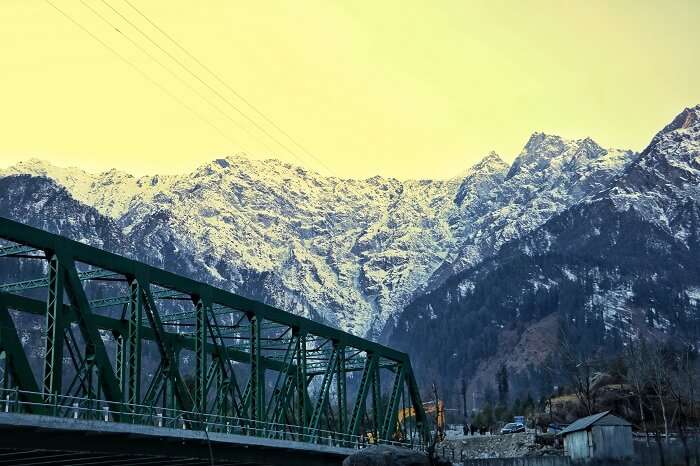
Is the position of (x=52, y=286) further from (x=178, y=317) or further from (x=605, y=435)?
(x=605, y=435)

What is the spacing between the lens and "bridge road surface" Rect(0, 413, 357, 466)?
49219mm

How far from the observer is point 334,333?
89.8 m

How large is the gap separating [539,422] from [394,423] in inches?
3367

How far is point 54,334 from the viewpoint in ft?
179

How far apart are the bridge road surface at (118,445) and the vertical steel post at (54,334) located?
303 cm

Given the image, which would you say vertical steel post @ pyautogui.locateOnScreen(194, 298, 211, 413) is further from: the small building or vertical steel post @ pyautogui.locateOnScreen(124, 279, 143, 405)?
the small building

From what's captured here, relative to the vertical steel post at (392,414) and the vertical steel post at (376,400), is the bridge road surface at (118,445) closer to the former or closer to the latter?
the vertical steel post at (376,400)

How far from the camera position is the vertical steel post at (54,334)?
53812mm

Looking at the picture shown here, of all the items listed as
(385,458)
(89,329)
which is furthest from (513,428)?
(89,329)

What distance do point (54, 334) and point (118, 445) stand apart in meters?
6.85

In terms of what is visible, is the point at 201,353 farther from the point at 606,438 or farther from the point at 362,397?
the point at 606,438

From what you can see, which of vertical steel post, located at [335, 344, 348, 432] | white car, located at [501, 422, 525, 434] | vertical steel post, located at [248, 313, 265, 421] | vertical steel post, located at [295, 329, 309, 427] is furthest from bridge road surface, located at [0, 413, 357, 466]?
white car, located at [501, 422, 525, 434]

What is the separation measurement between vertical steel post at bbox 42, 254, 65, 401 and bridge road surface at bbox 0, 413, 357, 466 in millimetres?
3031

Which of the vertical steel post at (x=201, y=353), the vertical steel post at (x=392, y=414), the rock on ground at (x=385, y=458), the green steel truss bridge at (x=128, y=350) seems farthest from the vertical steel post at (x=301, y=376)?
the rock on ground at (x=385, y=458)
